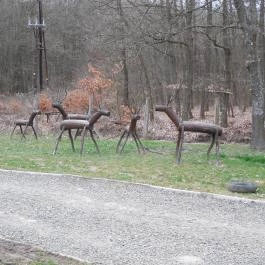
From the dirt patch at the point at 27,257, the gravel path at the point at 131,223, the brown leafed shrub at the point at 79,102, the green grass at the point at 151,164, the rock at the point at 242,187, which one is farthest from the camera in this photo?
→ the brown leafed shrub at the point at 79,102

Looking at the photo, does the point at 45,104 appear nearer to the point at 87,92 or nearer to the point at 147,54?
the point at 87,92

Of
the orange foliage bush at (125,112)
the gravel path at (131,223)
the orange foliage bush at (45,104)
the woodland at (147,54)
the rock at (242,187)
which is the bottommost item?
the gravel path at (131,223)

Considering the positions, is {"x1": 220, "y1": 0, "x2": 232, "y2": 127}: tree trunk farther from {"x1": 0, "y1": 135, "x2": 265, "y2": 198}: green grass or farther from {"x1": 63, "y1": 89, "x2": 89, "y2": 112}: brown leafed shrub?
{"x1": 63, "y1": 89, "x2": 89, "y2": 112}: brown leafed shrub

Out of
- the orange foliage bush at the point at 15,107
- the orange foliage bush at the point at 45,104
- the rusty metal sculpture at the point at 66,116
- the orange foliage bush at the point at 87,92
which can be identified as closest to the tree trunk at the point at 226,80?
the orange foliage bush at the point at 87,92

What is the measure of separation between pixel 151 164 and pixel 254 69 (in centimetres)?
577

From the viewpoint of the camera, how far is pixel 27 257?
5844 mm

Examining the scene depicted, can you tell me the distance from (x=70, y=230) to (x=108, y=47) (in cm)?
2369

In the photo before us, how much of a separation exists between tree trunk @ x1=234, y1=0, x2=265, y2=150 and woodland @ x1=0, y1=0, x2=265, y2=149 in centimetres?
3

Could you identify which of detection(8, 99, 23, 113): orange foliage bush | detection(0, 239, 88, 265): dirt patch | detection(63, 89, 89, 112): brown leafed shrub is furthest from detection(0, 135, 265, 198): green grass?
detection(8, 99, 23, 113): orange foliage bush

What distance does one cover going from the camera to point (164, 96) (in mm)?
32156

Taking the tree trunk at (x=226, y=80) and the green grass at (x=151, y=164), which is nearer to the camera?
the green grass at (x=151, y=164)

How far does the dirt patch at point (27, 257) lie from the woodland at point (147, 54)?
8994 mm

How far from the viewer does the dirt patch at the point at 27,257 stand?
18.4ft

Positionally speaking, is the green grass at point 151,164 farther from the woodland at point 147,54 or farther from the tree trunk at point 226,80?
the tree trunk at point 226,80
